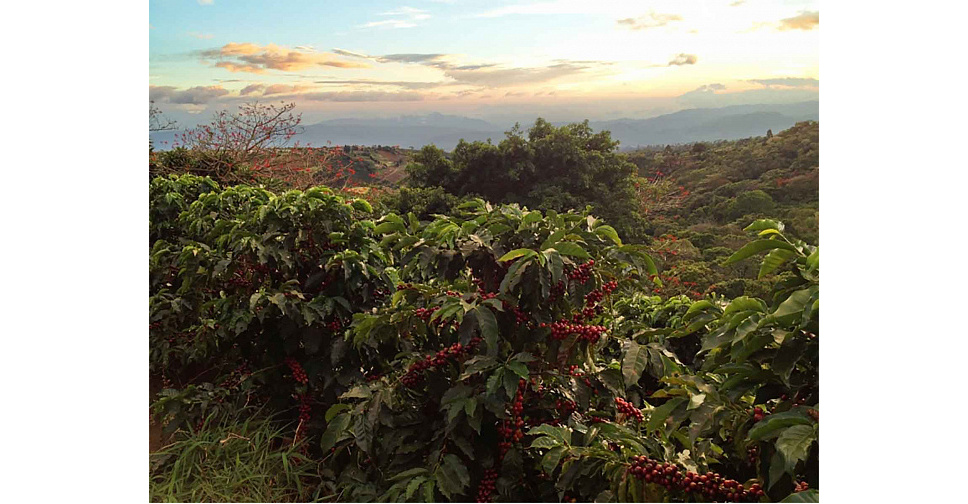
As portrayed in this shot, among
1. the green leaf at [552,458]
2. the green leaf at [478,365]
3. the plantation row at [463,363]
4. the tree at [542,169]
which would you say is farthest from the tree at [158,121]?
the green leaf at [552,458]

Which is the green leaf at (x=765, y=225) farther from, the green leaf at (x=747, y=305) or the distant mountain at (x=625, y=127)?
the distant mountain at (x=625, y=127)

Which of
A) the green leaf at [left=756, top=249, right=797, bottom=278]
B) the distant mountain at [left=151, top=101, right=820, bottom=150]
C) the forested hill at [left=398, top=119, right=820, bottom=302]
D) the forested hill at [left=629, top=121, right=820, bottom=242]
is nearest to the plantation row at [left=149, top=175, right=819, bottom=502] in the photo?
the green leaf at [left=756, top=249, right=797, bottom=278]

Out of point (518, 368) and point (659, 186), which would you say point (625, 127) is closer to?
point (659, 186)

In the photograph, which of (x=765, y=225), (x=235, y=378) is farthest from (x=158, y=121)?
(x=765, y=225)

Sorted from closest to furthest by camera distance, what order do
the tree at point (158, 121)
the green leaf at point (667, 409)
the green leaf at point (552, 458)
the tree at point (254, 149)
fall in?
the green leaf at point (667, 409) → the green leaf at point (552, 458) → the tree at point (254, 149) → the tree at point (158, 121)

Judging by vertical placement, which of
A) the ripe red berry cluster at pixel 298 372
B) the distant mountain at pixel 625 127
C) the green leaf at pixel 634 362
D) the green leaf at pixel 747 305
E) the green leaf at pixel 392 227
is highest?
the distant mountain at pixel 625 127

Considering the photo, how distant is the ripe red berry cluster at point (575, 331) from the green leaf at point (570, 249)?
16 cm

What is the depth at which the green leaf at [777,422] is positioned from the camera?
905 millimetres

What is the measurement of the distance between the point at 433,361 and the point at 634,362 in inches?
19.0

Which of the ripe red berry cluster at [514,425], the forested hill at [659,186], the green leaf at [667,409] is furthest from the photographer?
the forested hill at [659,186]

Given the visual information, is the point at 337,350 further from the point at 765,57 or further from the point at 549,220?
the point at 765,57
